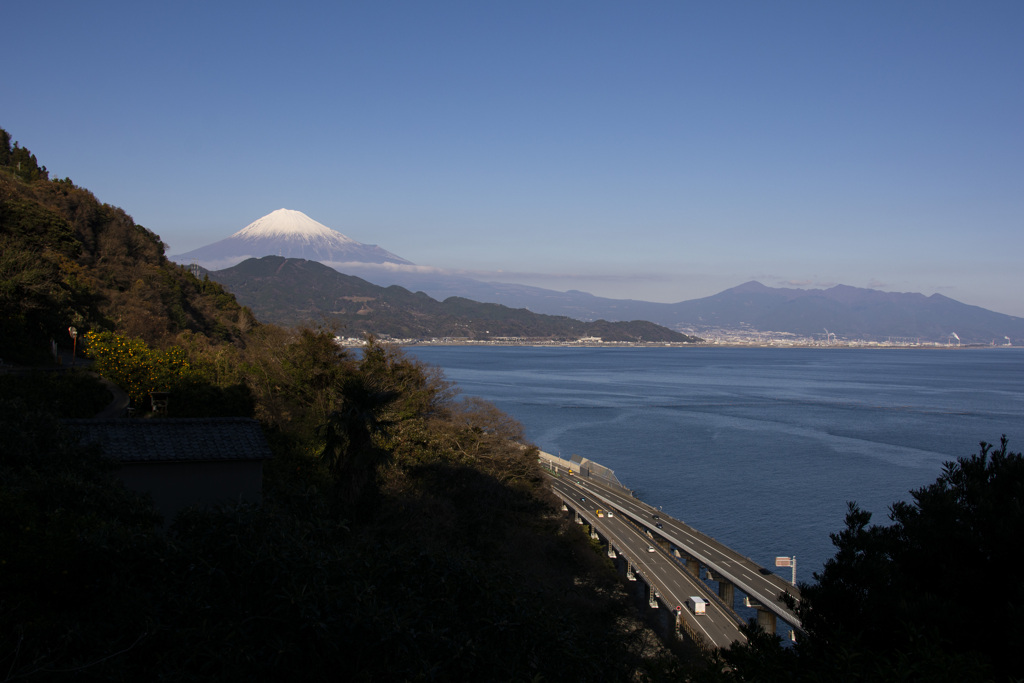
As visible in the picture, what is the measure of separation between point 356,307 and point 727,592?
15163 cm

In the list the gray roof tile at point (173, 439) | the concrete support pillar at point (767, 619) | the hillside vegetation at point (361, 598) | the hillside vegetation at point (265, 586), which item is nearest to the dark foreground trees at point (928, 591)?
the hillside vegetation at point (361, 598)

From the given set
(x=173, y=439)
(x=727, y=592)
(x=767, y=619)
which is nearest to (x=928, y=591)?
(x=173, y=439)

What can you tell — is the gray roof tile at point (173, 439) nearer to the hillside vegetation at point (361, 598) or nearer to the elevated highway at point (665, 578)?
the hillside vegetation at point (361, 598)

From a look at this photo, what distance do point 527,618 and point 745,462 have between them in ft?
96.7

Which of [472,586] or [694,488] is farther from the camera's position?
[694,488]

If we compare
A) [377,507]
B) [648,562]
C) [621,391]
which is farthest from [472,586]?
[621,391]

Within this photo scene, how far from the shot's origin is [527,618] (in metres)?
4.58

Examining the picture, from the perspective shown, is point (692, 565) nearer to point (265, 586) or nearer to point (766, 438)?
point (265, 586)

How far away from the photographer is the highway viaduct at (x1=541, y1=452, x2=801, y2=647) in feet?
52.4

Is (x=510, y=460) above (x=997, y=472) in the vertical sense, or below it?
below

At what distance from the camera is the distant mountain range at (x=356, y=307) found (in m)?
141

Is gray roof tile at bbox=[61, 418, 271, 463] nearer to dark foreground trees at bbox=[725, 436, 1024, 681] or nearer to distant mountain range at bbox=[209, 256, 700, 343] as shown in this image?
dark foreground trees at bbox=[725, 436, 1024, 681]

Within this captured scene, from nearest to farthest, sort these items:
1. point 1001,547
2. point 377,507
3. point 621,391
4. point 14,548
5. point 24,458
Result: point 14,548 → point 1001,547 → point 24,458 → point 377,507 → point 621,391

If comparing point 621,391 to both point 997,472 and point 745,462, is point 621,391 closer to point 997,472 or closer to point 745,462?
point 745,462
